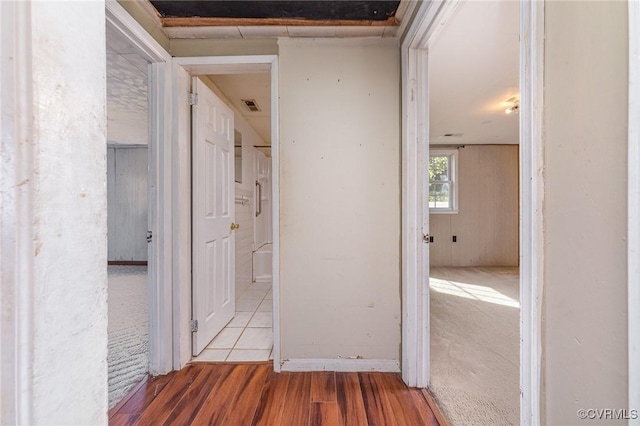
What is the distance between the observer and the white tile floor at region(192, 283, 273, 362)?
2047mm

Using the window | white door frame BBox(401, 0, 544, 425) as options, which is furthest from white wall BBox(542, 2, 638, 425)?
the window

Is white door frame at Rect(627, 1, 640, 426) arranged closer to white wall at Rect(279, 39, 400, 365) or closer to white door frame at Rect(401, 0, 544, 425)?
white door frame at Rect(401, 0, 544, 425)

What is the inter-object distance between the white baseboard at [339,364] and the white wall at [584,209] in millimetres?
1251

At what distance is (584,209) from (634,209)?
11cm

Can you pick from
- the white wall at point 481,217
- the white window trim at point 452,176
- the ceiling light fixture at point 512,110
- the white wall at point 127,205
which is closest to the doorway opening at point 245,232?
the white wall at point 127,205

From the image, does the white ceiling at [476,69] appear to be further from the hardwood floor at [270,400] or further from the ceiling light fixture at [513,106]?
the hardwood floor at [270,400]

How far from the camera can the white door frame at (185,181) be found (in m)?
1.86

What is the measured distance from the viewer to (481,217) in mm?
5406

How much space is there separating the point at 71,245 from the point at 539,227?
1015mm

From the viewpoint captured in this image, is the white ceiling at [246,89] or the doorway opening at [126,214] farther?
the white ceiling at [246,89]

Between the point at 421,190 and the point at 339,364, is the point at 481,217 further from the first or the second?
the point at 339,364

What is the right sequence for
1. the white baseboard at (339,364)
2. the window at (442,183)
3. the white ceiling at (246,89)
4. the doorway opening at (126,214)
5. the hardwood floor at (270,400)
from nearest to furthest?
the hardwood floor at (270,400)
the white baseboard at (339,364)
the doorway opening at (126,214)
the white ceiling at (246,89)
the window at (442,183)

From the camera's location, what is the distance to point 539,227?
72cm

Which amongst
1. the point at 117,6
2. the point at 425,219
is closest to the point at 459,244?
the point at 425,219
